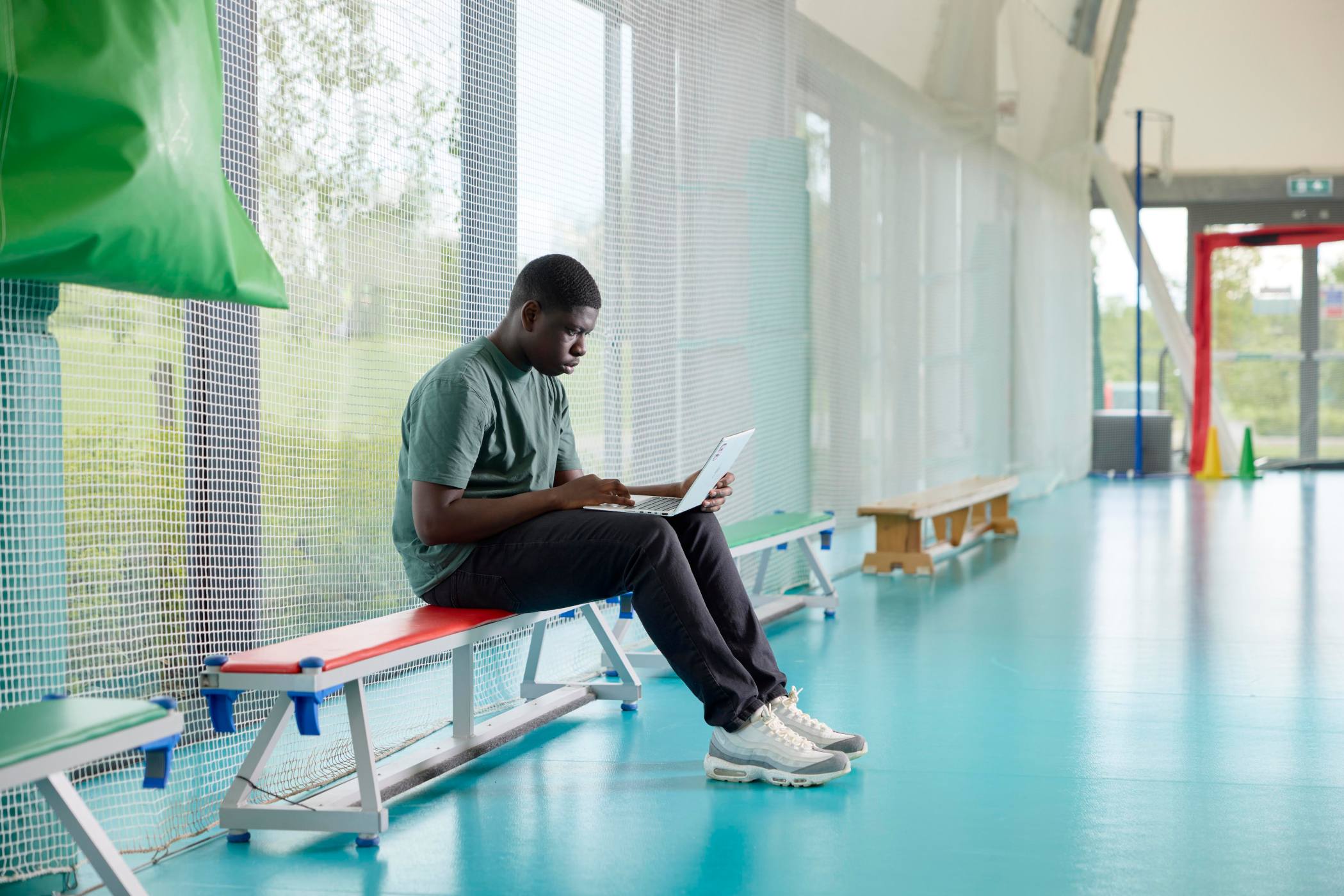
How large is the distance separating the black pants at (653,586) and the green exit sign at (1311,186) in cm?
988

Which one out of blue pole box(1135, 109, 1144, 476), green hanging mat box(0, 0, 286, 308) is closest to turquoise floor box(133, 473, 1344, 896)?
green hanging mat box(0, 0, 286, 308)

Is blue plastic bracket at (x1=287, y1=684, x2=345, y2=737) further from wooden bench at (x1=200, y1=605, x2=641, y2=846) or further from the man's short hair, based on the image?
the man's short hair

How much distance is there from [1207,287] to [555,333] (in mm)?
8725

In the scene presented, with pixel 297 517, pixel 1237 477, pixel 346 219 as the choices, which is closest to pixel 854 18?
pixel 346 219

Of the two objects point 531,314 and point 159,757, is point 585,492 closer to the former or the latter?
point 531,314

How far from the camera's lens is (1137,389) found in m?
9.80

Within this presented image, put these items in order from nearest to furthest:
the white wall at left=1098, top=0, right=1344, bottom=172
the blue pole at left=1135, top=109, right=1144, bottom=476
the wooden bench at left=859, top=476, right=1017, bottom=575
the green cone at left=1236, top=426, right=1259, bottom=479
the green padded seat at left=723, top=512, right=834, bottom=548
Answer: the green padded seat at left=723, top=512, right=834, bottom=548 → the wooden bench at left=859, top=476, right=1017, bottom=575 → the blue pole at left=1135, top=109, right=1144, bottom=476 → the green cone at left=1236, top=426, right=1259, bottom=479 → the white wall at left=1098, top=0, right=1344, bottom=172

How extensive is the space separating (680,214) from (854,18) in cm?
207

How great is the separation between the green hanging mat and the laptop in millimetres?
907

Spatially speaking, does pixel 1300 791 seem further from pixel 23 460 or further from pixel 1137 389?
pixel 1137 389

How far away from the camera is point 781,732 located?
2350mm

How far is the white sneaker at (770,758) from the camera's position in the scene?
2316 millimetres

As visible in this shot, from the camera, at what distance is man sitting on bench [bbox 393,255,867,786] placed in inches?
89.6

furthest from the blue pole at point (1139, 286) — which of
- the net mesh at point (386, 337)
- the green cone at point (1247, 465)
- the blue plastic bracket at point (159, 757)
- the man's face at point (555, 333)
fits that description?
the blue plastic bracket at point (159, 757)
